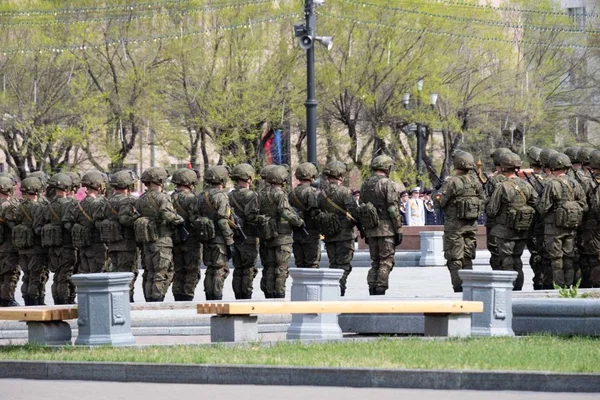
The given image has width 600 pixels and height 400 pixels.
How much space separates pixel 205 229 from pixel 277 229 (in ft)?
3.16

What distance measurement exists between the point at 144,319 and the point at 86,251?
152 inches

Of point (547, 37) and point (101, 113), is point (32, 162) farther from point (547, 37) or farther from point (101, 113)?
point (547, 37)

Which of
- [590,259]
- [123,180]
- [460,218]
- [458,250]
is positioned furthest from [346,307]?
[123,180]

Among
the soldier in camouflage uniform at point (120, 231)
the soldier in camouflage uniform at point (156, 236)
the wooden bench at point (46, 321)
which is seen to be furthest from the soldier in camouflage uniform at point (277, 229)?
the wooden bench at point (46, 321)

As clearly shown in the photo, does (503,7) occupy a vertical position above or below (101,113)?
above

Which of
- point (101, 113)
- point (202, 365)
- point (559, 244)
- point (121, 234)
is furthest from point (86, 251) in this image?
point (101, 113)

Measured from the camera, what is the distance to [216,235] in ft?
68.7

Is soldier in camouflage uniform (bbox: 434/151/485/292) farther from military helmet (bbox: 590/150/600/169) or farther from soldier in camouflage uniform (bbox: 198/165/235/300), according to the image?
soldier in camouflage uniform (bbox: 198/165/235/300)

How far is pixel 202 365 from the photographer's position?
13.2 meters

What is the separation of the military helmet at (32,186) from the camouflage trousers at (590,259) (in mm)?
7792

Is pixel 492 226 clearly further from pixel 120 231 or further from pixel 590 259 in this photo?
pixel 120 231

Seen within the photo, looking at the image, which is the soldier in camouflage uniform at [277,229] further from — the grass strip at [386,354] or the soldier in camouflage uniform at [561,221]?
the grass strip at [386,354]

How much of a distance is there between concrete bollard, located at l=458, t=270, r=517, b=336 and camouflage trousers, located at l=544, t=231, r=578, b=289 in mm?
4791

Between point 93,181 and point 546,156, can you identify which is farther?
point 93,181
